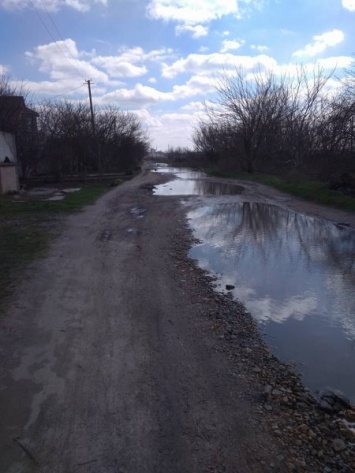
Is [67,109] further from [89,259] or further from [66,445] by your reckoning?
[66,445]

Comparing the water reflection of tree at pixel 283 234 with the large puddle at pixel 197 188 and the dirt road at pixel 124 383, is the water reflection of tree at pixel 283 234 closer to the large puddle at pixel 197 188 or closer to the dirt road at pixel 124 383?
the dirt road at pixel 124 383

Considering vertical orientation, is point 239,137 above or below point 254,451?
above

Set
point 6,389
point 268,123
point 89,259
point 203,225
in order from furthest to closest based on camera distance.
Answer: point 268,123
point 203,225
point 89,259
point 6,389

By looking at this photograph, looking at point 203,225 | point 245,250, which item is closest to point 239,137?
point 203,225

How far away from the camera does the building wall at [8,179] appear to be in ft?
71.9

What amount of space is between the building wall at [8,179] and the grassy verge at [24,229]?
3.97ft

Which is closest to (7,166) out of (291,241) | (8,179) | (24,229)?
(8,179)

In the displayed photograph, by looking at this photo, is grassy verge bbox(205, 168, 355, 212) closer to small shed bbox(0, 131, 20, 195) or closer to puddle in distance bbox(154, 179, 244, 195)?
puddle in distance bbox(154, 179, 244, 195)

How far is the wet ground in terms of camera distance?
5488 mm

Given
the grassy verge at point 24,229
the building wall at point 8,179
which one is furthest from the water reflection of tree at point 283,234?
the building wall at point 8,179

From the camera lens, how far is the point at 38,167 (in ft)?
112

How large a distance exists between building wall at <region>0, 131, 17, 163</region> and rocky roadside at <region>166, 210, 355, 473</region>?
65.1ft

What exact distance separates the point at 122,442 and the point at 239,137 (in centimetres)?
4240

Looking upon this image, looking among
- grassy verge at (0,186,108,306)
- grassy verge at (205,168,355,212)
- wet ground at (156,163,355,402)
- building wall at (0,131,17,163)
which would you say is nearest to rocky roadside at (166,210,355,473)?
wet ground at (156,163,355,402)
